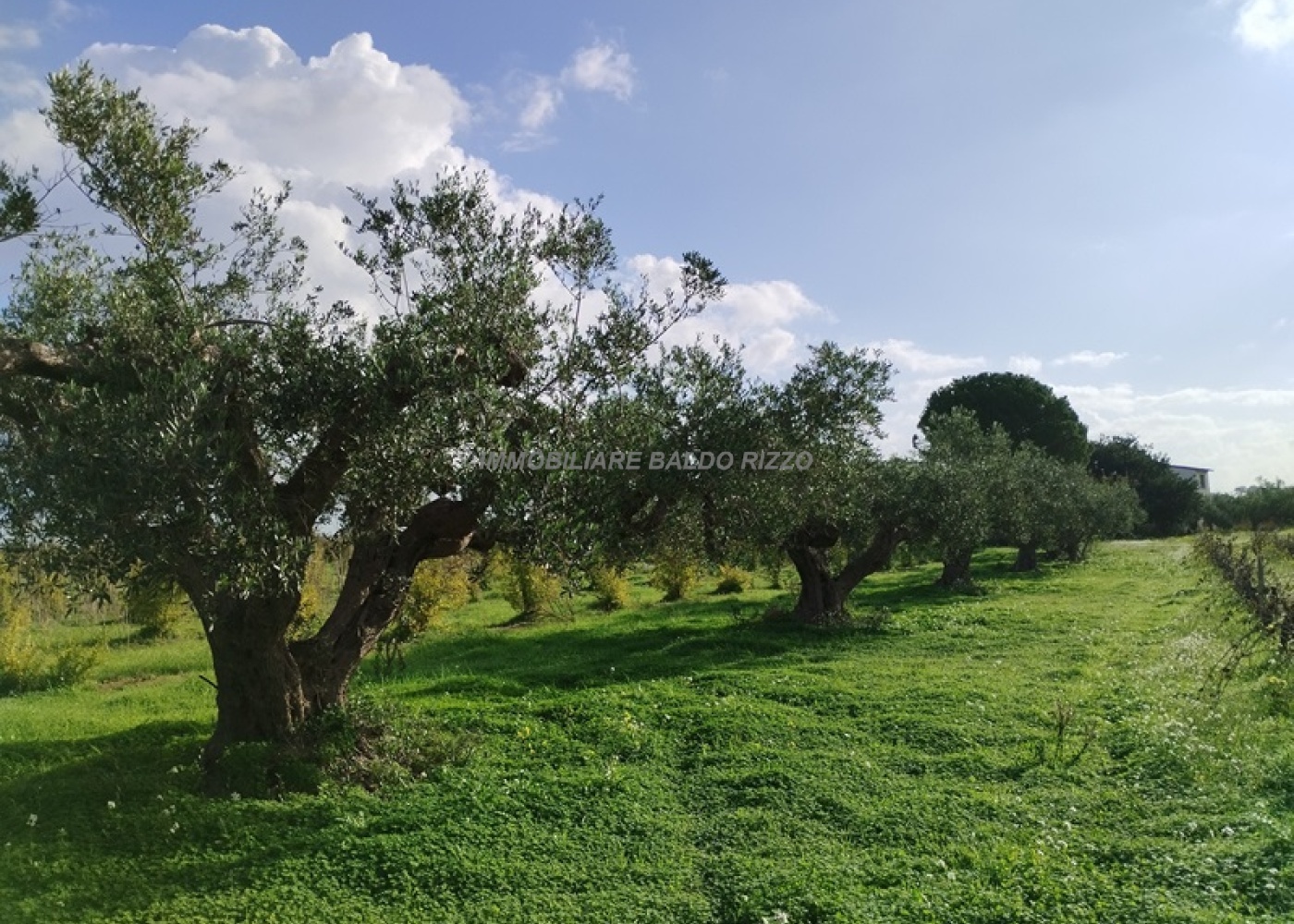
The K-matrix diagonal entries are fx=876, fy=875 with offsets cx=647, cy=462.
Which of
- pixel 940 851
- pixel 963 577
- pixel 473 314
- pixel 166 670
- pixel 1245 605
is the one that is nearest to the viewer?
pixel 940 851

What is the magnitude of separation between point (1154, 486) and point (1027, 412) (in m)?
12.8

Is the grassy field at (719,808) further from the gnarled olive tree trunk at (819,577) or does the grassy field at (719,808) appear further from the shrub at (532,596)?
the shrub at (532,596)

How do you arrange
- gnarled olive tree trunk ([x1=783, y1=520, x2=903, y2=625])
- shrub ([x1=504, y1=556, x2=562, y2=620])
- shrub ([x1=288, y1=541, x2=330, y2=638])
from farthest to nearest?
shrub ([x1=504, y1=556, x2=562, y2=620]) → gnarled olive tree trunk ([x1=783, y1=520, x2=903, y2=625]) → shrub ([x1=288, y1=541, x2=330, y2=638])

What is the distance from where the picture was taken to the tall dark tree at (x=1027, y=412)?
65.2m

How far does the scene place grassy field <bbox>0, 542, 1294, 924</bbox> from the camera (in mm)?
6648

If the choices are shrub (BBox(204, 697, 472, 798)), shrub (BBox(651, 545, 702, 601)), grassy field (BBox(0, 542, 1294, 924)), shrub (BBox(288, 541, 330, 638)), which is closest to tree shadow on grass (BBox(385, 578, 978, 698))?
grassy field (BBox(0, 542, 1294, 924))

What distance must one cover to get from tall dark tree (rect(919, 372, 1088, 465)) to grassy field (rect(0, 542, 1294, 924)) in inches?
2076

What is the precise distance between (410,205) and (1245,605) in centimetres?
1802

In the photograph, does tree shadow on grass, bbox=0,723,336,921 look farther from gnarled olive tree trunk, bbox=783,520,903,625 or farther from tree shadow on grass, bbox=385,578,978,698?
gnarled olive tree trunk, bbox=783,520,903,625

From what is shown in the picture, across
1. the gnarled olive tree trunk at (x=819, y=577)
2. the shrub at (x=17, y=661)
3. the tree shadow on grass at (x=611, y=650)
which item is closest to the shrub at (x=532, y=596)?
the tree shadow on grass at (x=611, y=650)

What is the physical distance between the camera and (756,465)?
13719mm

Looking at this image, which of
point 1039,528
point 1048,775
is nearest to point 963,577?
point 1039,528

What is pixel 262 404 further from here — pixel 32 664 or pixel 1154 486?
pixel 1154 486

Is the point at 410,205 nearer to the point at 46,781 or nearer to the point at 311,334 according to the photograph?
the point at 311,334
